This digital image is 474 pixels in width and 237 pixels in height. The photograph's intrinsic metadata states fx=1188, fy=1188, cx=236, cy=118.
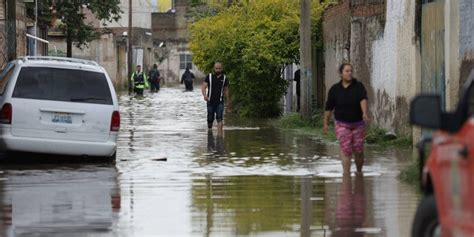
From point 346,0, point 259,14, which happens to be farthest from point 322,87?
point 346,0

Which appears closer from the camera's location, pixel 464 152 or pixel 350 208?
pixel 464 152

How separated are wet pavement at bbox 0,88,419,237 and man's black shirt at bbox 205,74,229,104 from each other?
355cm

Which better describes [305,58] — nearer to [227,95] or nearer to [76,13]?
[227,95]

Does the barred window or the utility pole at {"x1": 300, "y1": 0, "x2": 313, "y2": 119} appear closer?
the utility pole at {"x1": 300, "y1": 0, "x2": 313, "y2": 119}

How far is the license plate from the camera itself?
18562 mm

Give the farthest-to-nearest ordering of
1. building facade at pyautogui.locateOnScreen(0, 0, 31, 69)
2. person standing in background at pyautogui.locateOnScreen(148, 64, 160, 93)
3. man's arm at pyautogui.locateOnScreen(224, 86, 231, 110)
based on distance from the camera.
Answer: person standing in background at pyautogui.locateOnScreen(148, 64, 160, 93), man's arm at pyautogui.locateOnScreen(224, 86, 231, 110), building facade at pyautogui.locateOnScreen(0, 0, 31, 69)

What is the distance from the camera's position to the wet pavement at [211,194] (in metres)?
12.0

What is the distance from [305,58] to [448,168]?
21.5 meters

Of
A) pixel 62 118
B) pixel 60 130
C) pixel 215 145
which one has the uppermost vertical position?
pixel 62 118

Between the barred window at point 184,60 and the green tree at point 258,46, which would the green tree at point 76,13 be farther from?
the barred window at point 184,60

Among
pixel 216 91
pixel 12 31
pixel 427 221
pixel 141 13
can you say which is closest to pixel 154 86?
pixel 141 13

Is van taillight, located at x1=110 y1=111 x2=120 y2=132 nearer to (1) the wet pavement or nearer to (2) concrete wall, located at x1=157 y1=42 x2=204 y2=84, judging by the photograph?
(1) the wet pavement

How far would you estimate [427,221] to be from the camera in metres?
8.18

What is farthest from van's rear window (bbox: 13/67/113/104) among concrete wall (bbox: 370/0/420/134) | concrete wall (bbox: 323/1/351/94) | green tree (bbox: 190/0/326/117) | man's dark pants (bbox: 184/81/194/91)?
man's dark pants (bbox: 184/81/194/91)
